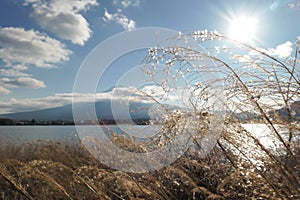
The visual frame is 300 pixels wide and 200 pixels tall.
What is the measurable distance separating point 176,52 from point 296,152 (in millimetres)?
720

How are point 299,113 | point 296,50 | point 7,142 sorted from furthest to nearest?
1. point 7,142
2. point 299,113
3. point 296,50

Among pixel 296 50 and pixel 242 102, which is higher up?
pixel 296 50

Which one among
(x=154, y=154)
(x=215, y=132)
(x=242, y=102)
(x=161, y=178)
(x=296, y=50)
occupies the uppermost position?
(x=296, y=50)

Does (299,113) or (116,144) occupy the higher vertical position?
(299,113)

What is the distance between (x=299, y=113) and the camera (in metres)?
1.54

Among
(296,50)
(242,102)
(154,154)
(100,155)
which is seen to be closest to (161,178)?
(154,154)

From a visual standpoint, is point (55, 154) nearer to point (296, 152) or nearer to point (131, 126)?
point (131, 126)

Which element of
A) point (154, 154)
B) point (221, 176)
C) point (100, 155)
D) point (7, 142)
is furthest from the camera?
point (7, 142)

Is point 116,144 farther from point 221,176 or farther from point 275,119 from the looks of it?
point 275,119

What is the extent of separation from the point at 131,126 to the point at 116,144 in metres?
0.19

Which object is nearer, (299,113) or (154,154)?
(299,113)

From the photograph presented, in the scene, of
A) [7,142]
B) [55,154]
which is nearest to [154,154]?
[55,154]

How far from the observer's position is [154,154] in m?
2.48

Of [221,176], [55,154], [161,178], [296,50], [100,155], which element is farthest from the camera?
[55,154]
